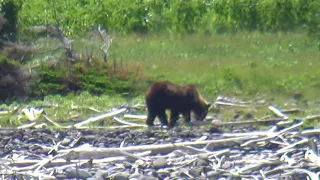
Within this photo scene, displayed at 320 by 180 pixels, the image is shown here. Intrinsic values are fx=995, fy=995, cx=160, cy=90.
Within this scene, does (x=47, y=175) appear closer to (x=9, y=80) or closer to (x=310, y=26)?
(x=9, y=80)

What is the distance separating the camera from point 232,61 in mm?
24875

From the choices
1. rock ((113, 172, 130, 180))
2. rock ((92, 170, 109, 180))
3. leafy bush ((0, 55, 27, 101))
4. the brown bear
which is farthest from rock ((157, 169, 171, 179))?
Answer: leafy bush ((0, 55, 27, 101))

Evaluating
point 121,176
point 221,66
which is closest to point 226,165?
point 121,176

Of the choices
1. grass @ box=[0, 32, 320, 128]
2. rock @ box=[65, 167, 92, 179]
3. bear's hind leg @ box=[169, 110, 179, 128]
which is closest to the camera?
rock @ box=[65, 167, 92, 179]

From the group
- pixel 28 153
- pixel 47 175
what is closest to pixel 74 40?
pixel 28 153

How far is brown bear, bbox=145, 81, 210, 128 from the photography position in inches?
669

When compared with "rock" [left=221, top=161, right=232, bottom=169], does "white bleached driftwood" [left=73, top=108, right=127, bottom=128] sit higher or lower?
lower

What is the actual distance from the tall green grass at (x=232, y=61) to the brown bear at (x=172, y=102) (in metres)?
4.05

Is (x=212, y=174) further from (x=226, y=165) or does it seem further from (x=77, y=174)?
(x=77, y=174)

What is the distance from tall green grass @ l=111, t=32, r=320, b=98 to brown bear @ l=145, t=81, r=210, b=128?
159 inches

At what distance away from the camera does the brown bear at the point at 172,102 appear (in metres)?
17.0

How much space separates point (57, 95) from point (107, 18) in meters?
8.04

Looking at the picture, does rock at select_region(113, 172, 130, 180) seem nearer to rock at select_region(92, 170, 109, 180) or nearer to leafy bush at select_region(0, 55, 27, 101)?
rock at select_region(92, 170, 109, 180)

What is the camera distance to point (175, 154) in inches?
532
